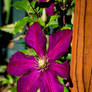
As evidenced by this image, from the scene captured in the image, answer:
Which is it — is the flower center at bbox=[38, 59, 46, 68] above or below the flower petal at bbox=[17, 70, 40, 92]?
above

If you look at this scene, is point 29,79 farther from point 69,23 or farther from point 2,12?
point 2,12

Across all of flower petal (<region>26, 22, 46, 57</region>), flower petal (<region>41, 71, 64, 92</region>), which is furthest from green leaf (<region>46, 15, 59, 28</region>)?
flower petal (<region>41, 71, 64, 92</region>)

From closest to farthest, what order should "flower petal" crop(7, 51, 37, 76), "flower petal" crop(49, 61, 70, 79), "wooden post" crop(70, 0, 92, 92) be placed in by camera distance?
"wooden post" crop(70, 0, 92, 92), "flower petal" crop(49, 61, 70, 79), "flower petal" crop(7, 51, 37, 76)

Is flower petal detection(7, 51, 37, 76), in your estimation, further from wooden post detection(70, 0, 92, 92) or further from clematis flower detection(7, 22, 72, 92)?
wooden post detection(70, 0, 92, 92)

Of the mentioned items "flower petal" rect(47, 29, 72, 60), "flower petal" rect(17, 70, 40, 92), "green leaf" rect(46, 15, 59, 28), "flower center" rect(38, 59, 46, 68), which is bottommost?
"flower petal" rect(17, 70, 40, 92)

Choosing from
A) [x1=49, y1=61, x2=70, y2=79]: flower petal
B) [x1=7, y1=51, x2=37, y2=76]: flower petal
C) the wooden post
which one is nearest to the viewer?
the wooden post

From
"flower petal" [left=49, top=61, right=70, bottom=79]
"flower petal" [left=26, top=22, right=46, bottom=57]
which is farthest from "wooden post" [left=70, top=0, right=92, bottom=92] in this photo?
"flower petal" [left=26, top=22, right=46, bottom=57]

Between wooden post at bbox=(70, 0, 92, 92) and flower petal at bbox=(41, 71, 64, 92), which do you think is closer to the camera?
wooden post at bbox=(70, 0, 92, 92)
